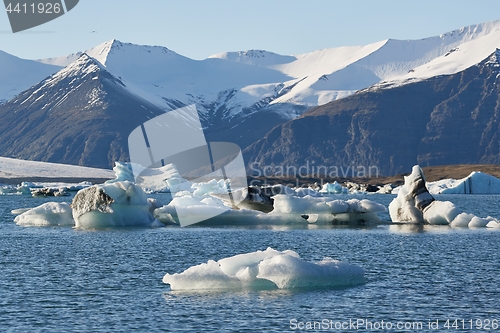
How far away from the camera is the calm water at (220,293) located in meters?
25.1

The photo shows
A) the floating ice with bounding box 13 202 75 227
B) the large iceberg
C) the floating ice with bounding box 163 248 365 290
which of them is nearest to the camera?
the floating ice with bounding box 163 248 365 290

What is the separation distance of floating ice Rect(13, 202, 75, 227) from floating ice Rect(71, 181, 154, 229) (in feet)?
7.46

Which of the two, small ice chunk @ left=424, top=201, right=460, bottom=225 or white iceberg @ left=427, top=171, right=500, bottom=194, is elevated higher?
white iceberg @ left=427, top=171, right=500, bottom=194

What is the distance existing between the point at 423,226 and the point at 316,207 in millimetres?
8213

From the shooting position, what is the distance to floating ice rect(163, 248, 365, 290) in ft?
92.6

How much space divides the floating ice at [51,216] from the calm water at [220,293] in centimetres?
676

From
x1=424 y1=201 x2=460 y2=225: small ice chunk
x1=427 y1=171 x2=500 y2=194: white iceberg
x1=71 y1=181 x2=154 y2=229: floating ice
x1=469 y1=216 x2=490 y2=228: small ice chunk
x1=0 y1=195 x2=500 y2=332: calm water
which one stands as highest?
x1=427 y1=171 x2=500 y2=194: white iceberg

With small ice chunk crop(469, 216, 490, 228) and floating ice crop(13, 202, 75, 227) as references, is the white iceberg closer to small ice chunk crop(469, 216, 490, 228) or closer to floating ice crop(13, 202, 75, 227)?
small ice chunk crop(469, 216, 490, 228)

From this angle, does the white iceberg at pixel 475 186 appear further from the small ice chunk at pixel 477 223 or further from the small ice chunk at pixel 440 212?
the small ice chunk at pixel 477 223

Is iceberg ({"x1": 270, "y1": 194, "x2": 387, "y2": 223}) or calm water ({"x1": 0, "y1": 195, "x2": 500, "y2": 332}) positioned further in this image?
iceberg ({"x1": 270, "y1": 194, "x2": 387, "y2": 223})

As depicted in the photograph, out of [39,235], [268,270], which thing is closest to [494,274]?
[268,270]

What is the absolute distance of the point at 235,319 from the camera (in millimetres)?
24781

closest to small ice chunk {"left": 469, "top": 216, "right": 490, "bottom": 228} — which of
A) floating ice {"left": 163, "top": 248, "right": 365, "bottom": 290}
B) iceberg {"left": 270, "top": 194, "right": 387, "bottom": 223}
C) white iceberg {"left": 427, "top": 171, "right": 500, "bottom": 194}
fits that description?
iceberg {"left": 270, "top": 194, "right": 387, "bottom": 223}

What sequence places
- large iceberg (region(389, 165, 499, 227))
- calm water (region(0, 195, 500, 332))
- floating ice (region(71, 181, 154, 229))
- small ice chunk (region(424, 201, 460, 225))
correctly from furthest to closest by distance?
small ice chunk (region(424, 201, 460, 225)) < large iceberg (region(389, 165, 499, 227)) < floating ice (region(71, 181, 154, 229)) < calm water (region(0, 195, 500, 332))
